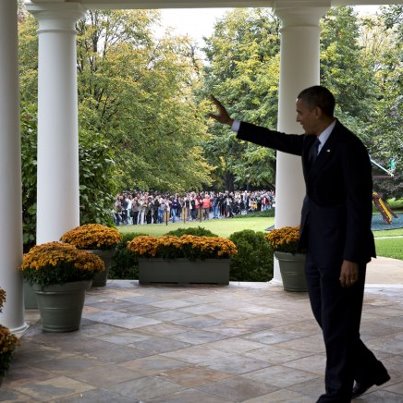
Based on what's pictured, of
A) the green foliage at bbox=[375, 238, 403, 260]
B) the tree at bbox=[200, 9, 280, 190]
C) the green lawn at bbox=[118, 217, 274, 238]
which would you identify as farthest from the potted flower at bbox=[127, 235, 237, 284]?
the tree at bbox=[200, 9, 280, 190]

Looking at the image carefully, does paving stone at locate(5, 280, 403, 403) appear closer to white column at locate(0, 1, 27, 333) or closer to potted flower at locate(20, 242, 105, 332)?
potted flower at locate(20, 242, 105, 332)

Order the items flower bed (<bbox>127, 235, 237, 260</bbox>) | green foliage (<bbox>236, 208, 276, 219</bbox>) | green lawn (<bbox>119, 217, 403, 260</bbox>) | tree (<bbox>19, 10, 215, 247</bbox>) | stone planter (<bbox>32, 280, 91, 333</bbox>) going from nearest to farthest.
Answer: stone planter (<bbox>32, 280, 91, 333</bbox>)
flower bed (<bbox>127, 235, 237, 260</bbox>)
tree (<bbox>19, 10, 215, 247</bbox>)
green lawn (<bbox>119, 217, 403, 260</bbox>)
green foliage (<bbox>236, 208, 276, 219</bbox>)

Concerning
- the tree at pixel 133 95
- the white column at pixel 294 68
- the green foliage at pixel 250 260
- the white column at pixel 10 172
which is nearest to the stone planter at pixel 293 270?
the white column at pixel 294 68

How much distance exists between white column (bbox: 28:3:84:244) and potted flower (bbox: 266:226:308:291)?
10.7 feet

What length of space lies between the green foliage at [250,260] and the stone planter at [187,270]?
147cm

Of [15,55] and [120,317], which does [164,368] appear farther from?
[15,55]

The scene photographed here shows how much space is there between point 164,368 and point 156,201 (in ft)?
101

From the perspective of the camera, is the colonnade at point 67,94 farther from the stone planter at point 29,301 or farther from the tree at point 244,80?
the tree at point 244,80

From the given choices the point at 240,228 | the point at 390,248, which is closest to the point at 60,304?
the point at 390,248

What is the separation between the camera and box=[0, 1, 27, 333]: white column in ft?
26.4

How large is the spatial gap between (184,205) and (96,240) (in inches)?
1117

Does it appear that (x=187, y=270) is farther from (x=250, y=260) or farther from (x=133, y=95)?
(x=133, y=95)

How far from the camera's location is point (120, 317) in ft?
31.5

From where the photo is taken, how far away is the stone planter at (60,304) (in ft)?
28.2
